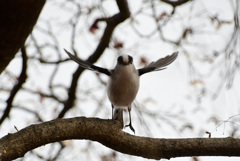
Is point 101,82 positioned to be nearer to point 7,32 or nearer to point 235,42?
point 235,42

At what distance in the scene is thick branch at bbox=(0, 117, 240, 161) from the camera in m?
1.56

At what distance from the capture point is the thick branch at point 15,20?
4.10 feet

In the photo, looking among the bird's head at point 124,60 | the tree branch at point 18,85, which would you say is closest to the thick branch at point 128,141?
the bird's head at point 124,60

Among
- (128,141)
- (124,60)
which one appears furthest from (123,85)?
(128,141)

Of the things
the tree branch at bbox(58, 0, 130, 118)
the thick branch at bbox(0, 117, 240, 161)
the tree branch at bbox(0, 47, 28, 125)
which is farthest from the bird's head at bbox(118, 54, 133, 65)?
the tree branch at bbox(0, 47, 28, 125)

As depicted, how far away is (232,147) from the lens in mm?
1638

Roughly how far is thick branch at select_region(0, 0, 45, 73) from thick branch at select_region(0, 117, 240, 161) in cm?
49

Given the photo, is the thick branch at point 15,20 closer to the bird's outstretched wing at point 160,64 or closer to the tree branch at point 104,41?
the tree branch at point 104,41

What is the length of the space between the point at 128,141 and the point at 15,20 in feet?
3.35

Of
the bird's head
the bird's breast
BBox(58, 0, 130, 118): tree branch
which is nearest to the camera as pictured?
the bird's breast

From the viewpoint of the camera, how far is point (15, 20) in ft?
4.21

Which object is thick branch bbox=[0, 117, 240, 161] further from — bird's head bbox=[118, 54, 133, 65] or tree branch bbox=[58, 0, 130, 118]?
tree branch bbox=[58, 0, 130, 118]

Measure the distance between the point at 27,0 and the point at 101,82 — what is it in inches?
121

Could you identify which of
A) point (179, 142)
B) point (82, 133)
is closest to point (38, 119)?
point (82, 133)
